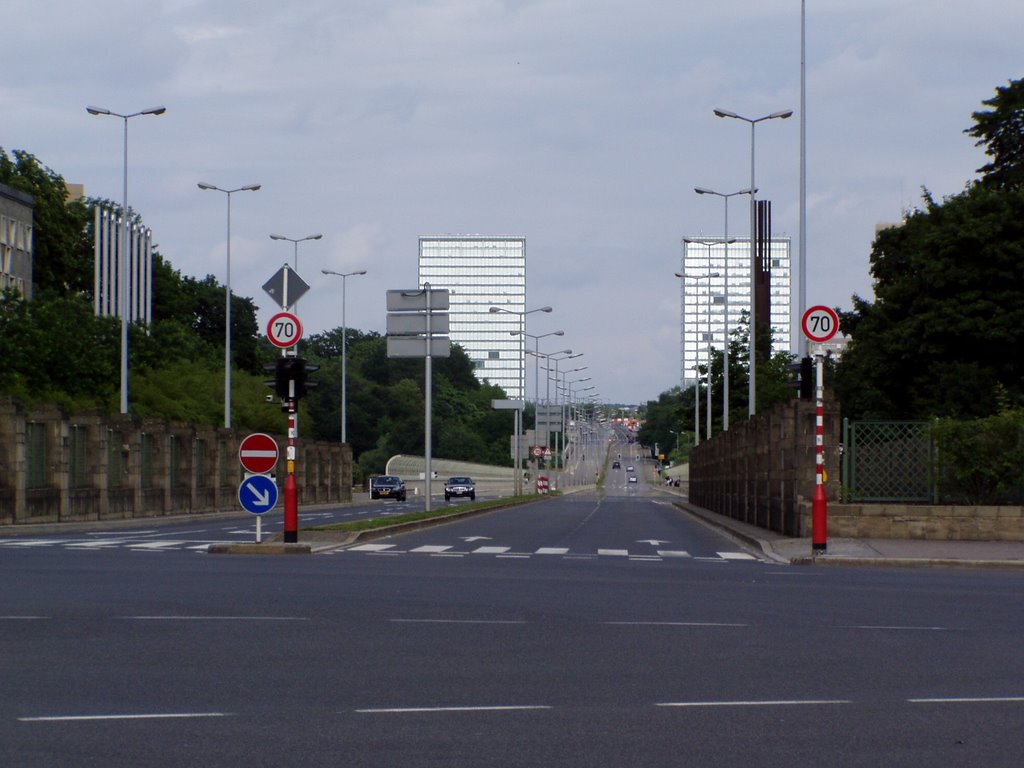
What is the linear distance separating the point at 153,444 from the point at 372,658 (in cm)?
3944

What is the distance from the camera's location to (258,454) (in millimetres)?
26297

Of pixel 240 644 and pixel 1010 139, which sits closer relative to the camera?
Answer: pixel 240 644

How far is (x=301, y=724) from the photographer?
8461mm

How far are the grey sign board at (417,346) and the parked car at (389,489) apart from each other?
46413 millimetres

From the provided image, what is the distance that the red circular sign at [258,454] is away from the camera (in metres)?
26.2

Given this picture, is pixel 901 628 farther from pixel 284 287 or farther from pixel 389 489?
pixel 389 489

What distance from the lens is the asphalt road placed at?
7.92 meters

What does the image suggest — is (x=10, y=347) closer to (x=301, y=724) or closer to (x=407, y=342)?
(x=407, y=342)

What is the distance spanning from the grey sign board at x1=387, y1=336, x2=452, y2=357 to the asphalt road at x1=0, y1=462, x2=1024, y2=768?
78.1 feet

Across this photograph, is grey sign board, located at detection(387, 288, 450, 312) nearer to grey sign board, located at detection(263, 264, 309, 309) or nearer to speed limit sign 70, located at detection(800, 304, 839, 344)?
grey sign board, located at detection(263, 264, 309, 309)

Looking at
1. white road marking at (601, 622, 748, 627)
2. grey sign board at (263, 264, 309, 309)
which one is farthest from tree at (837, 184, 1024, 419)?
white road marking at (601, 622, 748, 627)

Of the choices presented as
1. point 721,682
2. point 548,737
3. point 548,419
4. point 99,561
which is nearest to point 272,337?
point 99,561

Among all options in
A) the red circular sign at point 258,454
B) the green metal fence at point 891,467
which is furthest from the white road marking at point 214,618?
the green metal fence at point 891,467

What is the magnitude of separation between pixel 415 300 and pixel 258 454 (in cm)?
1794
